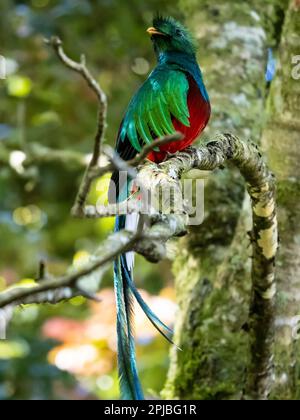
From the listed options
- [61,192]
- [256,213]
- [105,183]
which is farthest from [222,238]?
Answer: [61,192]

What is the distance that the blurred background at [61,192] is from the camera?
467 cm

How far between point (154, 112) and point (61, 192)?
9.33 ft

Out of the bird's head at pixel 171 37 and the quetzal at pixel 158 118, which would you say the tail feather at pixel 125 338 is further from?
the bird's head at pixel 171 37

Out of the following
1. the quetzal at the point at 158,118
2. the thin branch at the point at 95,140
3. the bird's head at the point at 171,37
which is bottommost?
the thin branch at the point at 95,140

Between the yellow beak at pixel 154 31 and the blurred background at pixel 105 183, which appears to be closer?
the blurred background at pixel 105 183

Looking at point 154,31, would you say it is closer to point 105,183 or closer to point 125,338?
point 105,183

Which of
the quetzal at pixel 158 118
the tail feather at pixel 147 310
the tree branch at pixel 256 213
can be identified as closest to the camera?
the tree branch at pixel 256 213

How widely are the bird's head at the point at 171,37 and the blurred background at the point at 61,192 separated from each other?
0.96 metres

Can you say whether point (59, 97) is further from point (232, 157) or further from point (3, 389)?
point (232, 157)

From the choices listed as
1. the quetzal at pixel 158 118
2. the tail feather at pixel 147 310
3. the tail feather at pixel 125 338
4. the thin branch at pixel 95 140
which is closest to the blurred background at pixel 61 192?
the quetzal at pixel 158 118

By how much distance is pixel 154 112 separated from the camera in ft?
10.3

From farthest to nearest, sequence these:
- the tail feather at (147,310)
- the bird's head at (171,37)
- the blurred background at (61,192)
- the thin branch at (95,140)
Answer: the blurred background at (61,192), the bird's head at (171,37), the tail feather at (147,310), the thin branch at (95,140)

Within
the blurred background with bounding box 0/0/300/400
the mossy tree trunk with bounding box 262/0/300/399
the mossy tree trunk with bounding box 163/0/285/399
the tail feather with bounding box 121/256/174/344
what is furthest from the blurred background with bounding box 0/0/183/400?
the tail feather with bounding box 121/256/174/344

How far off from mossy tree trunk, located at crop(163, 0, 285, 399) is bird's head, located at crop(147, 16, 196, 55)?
0.26 metres
